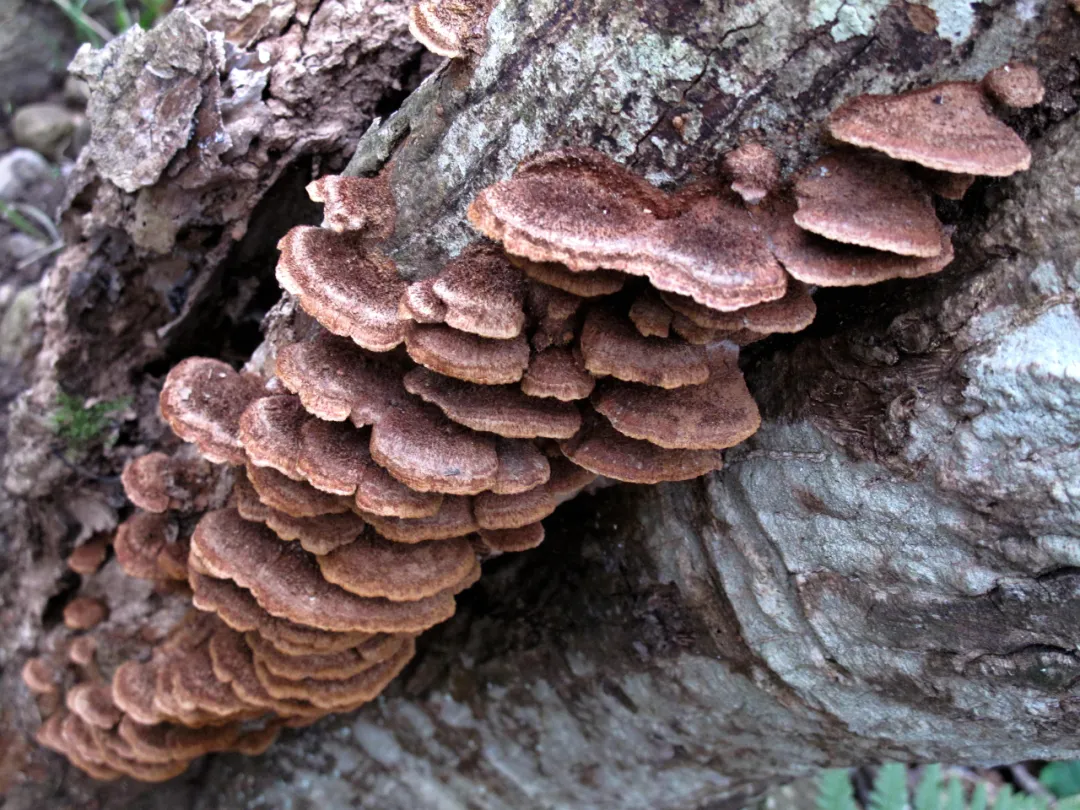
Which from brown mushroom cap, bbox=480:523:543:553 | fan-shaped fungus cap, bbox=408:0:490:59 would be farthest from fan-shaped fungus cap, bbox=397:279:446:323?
brown mushroom cap, bbox=480:523:543:553

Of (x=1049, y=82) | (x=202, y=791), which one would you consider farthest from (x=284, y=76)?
(x=202, y=791)

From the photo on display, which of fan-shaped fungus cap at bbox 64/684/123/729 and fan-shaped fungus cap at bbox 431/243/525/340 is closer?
fan-shaped fungus cap at bbox 431/243/525/340

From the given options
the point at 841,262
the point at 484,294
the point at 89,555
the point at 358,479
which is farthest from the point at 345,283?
the point at 89,555

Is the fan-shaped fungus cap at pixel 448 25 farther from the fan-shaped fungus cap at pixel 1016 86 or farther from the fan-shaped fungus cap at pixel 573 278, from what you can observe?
the fan-shaped fungus cap at pixel 1016 86

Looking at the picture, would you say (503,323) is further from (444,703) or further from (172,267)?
(444,703)

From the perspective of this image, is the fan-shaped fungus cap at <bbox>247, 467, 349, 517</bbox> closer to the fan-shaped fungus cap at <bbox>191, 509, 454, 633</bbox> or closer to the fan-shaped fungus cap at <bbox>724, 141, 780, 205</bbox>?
the fan-shaped fungus cap at <bbox>191, 509, 454, 633</bbox>

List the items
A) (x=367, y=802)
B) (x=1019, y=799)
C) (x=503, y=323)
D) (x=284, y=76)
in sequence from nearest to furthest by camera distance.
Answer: (x=503, y=323), (x=284, y=76), (x=367, y=802), (x=1019, y=799)

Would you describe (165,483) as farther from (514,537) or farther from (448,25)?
(448,25)
